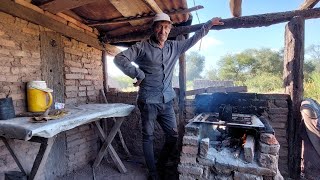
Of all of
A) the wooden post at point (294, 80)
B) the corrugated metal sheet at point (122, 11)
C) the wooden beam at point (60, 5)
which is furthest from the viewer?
the wooden post at point (294, 80)

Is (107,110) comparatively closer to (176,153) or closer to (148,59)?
(148,59)

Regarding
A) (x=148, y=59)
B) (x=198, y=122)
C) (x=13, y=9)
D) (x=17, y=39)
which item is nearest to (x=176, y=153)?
(x=198, y=122)

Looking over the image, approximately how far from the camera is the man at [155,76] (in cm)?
272

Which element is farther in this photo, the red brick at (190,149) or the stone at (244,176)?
the red brick at (190,149)

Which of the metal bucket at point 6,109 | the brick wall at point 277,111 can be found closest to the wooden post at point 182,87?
the brick wall at point 277,111

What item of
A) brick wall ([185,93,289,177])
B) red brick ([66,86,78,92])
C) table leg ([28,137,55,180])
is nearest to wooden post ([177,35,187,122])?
brick wall ([185,93,289,177])

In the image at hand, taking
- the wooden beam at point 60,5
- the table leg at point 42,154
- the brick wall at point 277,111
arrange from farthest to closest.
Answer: the brick wall at point 277,111, the wooden beam at point 60,5, the table leg at point 42,154

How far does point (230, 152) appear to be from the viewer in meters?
2.51

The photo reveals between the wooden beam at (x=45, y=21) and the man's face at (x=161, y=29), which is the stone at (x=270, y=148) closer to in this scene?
the man's face at (x=161, y=29)

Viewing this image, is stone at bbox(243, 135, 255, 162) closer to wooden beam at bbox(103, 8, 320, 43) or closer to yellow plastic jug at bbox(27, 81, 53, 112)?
wooden beam at bbox(103, 8, 320, 43)

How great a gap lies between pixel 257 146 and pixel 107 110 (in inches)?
75.9

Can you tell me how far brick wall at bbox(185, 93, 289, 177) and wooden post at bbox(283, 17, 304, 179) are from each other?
7cm

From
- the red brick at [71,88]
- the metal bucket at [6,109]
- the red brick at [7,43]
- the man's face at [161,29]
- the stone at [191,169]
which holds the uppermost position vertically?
the man's face at [161,29]

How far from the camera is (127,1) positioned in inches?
117
